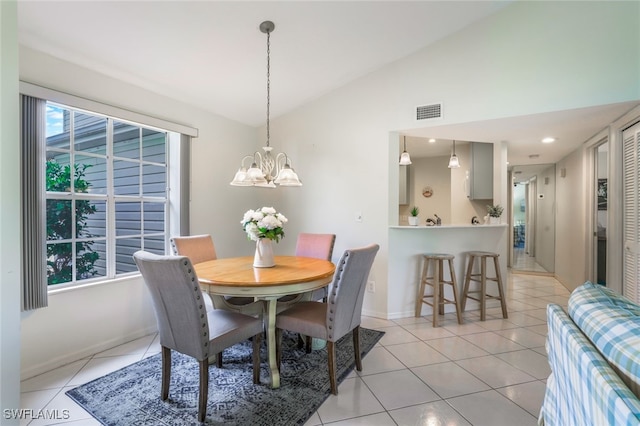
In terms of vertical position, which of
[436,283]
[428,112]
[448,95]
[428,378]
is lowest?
[428,378]

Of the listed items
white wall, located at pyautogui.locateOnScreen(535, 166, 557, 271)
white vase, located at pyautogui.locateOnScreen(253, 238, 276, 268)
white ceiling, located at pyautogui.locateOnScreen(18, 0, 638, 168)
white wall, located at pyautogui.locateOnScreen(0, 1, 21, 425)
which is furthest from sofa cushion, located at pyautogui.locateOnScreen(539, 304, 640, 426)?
white wall, located at pyautogui.locateOnScreen(535, 166, 557, 271)

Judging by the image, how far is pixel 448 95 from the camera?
3162 mm

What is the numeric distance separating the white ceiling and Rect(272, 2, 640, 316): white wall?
157mm

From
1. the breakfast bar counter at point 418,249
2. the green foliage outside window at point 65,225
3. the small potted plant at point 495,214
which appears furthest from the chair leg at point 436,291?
the green foliage outside window at point 65,225

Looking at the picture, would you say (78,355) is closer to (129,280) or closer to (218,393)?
(129,280)

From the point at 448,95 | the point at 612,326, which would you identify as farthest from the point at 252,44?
the point at 612,326

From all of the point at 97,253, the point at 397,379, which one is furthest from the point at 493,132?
the point at 97,253

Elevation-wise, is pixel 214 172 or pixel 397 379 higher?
pixel 214 172

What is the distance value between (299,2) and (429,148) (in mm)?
3918

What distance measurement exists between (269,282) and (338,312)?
1.67 ft

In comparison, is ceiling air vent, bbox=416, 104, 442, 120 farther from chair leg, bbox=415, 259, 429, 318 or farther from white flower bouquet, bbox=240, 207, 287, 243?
white flower bouquet, bbox=240, 207, 287, 243

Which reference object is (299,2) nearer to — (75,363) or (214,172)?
(214,172)

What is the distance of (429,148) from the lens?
5.58 meters

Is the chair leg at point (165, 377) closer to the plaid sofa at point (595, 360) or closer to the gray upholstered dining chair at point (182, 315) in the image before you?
the gray upholstered dining chair at point (182, 315)
